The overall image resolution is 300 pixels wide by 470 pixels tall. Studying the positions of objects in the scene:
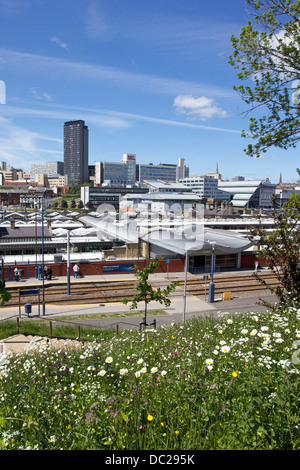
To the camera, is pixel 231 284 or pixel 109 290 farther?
pixel 231 284

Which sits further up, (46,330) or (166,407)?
(166,407)

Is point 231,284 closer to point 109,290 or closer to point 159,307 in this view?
point 159,307

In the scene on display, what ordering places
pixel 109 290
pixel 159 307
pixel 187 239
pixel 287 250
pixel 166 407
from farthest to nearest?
pixel 187 239 → pixel 109 290 → pixel 159 307 → pixel 287 250 → pixel 166 407

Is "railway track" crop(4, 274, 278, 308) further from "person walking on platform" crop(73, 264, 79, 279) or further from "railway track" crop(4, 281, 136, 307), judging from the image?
"person walking on platform" crop(73, 264, 79, 279)

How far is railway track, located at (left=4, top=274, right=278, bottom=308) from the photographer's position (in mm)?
21484

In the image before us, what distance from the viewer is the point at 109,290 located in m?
23.7

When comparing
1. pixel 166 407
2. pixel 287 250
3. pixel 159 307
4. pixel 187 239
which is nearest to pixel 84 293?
pixel 159 307

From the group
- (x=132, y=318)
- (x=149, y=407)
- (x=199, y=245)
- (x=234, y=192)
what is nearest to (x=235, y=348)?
(x=149, y=407)

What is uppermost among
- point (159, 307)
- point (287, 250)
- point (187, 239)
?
point (287, 250)

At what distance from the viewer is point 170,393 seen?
12.6 ft

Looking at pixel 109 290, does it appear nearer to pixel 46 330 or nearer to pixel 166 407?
pixel 46 330

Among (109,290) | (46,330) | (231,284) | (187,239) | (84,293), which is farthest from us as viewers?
(187,239)

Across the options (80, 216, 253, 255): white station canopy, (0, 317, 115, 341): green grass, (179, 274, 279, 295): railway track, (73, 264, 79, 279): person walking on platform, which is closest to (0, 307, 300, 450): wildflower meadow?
(0, 317, 115, 341): green grass

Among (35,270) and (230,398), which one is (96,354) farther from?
(35,270)
